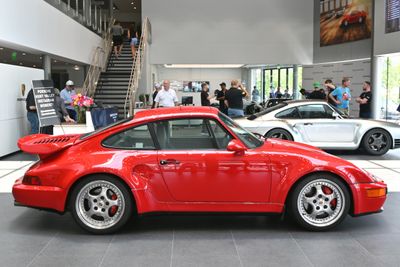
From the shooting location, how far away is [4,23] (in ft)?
34.2

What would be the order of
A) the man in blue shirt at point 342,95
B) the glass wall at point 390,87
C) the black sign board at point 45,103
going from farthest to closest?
the glass wall at point 390,87 → the man in blue shirt at point 342,95 → the black sign board at point 45,103

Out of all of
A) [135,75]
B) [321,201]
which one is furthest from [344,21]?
[321,201]

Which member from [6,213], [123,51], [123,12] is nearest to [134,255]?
[6,213]

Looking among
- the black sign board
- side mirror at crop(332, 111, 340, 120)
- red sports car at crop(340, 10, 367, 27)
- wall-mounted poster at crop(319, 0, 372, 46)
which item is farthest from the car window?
red sports car at crop(340, 10, 367, 27)

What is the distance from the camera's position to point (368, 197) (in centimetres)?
462

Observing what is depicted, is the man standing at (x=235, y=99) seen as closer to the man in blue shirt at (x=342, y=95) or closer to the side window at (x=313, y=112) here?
the side window at (x=313, y=112)

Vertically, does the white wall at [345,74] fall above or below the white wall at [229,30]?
below

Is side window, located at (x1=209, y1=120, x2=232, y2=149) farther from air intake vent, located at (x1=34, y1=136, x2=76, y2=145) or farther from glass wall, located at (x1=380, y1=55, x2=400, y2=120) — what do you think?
glass wall, located at (x1=380, y1=55, x2=400, y2=120)

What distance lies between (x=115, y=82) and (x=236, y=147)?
1592cm

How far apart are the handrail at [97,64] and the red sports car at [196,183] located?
43.9ft

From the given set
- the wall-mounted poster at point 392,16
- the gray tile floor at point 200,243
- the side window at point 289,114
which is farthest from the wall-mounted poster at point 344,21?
the gray tile floor at point 200,243

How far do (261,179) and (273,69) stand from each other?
27.7 metres

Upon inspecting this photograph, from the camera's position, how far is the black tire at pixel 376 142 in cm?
1012

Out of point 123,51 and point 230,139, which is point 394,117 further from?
point 230,139
